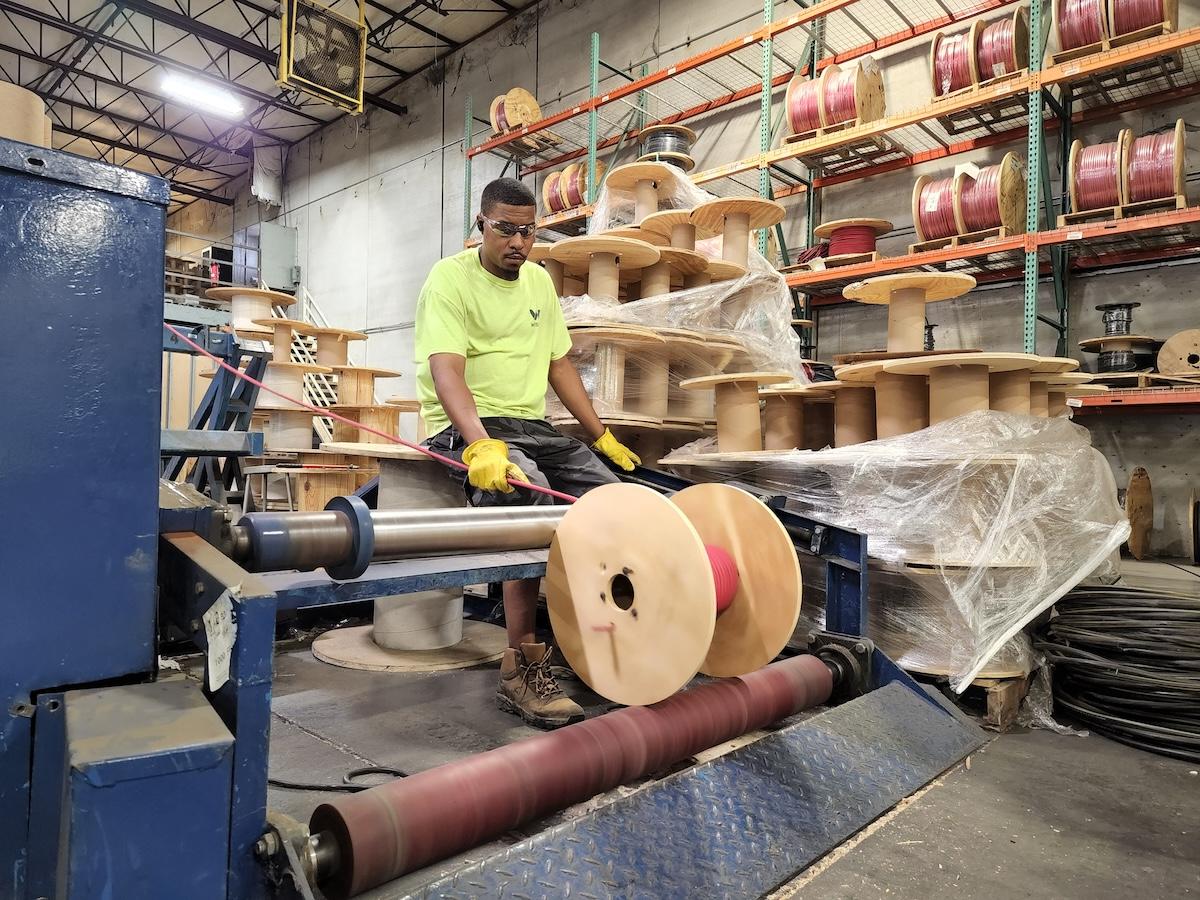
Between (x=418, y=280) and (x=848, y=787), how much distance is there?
36.2 feet

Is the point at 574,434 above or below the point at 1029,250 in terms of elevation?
below

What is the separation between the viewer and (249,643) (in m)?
1.00

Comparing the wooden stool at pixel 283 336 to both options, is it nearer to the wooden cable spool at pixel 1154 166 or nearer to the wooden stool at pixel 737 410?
the wooden stool at pixel 737 410

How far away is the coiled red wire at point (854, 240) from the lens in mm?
6062

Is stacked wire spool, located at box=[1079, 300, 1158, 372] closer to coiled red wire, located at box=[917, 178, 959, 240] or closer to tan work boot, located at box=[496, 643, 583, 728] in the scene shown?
coiled red wire, located at box=[917, 178, 959, 240]

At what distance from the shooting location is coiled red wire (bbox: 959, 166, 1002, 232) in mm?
5184

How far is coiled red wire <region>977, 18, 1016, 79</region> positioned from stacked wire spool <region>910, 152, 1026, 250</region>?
62cm

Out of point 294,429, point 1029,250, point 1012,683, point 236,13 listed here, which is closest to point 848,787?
point 1012,683

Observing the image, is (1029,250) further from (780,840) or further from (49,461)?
(49,461)

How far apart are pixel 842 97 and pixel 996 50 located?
1.08 m

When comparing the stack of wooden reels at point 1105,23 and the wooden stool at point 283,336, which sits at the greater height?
the stack of wooden reels at point 1105,23

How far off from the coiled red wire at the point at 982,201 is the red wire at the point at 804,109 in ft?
4.43

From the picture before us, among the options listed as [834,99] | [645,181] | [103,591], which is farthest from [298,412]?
[103,591]

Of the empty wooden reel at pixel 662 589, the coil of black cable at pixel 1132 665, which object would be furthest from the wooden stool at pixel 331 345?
the coil of black cable at pixel 1132 665
